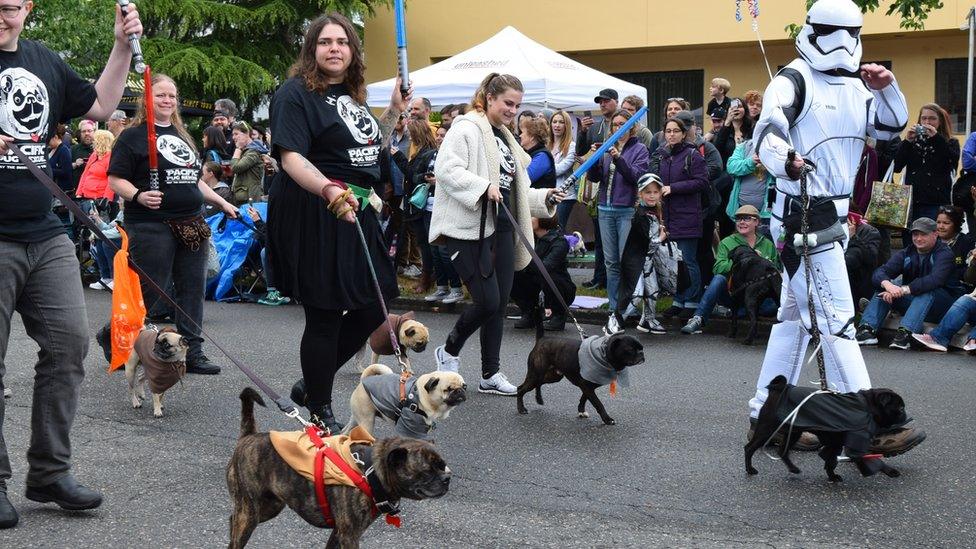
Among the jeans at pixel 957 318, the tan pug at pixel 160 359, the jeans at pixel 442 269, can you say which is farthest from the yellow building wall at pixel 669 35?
the tan pug at pixel 160 359

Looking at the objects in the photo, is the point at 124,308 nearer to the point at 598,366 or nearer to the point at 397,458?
the point at 598,366

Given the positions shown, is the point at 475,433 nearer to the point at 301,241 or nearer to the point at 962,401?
the point at 301,241

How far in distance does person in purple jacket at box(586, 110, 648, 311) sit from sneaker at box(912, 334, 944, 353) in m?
2.71

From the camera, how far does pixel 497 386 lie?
7.54 meters

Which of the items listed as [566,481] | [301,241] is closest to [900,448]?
[566,481]

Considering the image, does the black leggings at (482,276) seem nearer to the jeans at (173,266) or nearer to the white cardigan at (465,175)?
the white cardigan at (465,175)

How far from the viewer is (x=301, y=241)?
5.35 m

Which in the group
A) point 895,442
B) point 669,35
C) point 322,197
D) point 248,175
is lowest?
point 895,442

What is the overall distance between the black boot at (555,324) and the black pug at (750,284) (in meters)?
1.53

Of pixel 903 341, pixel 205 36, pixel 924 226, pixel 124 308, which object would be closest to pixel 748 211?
pixel 924 226

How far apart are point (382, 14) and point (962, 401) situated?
21473 mm

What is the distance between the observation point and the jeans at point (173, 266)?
7895mm

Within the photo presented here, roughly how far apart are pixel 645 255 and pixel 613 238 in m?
0.48

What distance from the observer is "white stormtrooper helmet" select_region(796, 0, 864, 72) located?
580 cm
